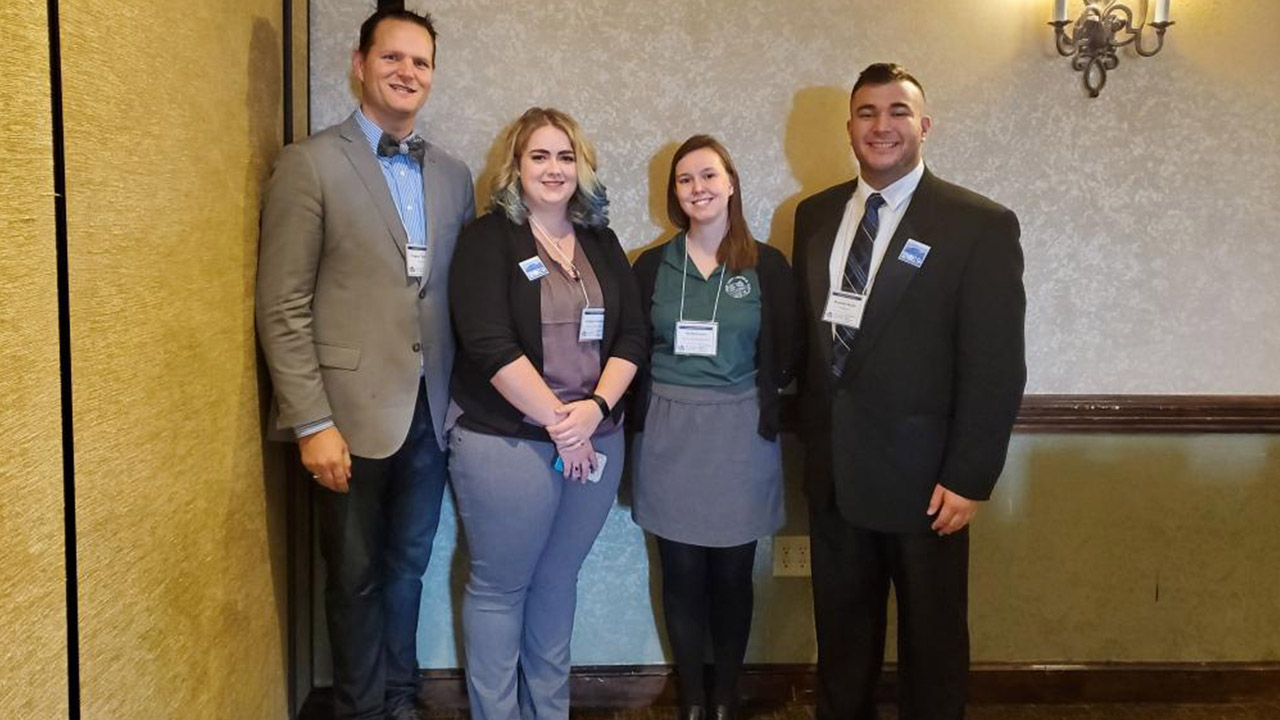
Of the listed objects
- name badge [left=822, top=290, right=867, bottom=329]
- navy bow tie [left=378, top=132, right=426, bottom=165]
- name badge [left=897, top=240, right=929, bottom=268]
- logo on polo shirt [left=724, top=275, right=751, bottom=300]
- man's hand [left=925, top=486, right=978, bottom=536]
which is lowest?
man's hand [left=925, top=486, right=978, bottom=536]

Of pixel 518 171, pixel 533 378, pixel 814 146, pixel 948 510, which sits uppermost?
pixel 814 146

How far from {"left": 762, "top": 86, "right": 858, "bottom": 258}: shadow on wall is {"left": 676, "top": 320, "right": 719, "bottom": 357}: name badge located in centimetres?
47

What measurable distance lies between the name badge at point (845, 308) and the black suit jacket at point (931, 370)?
0.03m

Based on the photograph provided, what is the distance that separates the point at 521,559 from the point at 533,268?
2.24 feet

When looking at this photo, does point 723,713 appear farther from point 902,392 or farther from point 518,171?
point 518,171

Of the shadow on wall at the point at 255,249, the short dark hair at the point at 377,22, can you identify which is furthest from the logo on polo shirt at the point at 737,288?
the shadow on wall at the point at 255,249

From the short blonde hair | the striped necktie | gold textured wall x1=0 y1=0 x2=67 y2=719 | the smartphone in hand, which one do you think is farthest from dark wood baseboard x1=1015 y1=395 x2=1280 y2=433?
gold textured wall x1=0 y1=0 x2=67 y2=719

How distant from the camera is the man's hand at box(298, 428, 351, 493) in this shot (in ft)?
5.94

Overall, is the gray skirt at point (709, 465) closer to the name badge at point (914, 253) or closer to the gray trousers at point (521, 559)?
the gray trousers at point (521, 559)

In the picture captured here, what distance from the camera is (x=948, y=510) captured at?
1872mm

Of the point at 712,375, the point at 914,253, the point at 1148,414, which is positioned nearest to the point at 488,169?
the point at 712,375

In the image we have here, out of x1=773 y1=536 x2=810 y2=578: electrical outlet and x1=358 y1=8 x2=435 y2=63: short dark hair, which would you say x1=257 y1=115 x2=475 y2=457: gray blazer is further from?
x1=773 y1=536 x2=810 y2=578: electrical outlet

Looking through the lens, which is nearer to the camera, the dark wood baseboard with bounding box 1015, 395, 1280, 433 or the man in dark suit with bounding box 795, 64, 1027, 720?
the man in dark suit with bounding box 795, 64, 1027, 720

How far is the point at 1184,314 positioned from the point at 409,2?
2359 mm
